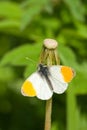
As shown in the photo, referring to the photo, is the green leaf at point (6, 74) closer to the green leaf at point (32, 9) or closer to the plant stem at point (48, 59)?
the green leaf at point (32, 9)

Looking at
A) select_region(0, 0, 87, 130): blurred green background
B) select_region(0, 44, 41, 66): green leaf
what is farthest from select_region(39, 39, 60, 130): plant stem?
select_region(0, 0, 87, 130): blurred green background

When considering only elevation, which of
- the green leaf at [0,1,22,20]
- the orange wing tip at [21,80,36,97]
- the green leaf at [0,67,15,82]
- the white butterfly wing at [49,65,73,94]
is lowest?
the orange wing tip at [21,80,36,97]

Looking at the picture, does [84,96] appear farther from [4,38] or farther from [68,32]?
[4,38]

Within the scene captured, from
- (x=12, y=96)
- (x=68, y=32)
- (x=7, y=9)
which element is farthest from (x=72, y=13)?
(x=12, y=96)

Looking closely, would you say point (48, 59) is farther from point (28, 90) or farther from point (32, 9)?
point (32, 9)

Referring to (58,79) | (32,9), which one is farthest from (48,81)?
(32,9)

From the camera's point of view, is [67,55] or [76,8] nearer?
[67,55]

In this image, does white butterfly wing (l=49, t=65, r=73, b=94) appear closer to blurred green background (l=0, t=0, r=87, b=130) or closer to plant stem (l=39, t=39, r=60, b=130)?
plant stem (l=39, t=39, r=60, b=130)

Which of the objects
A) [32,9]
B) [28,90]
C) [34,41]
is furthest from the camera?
[34,41]

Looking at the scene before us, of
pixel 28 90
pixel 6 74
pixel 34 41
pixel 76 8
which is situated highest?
pixel 76 8
